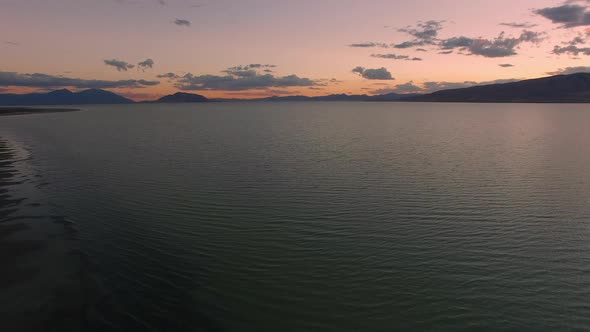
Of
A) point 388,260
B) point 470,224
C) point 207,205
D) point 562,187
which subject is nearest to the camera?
point 388,260

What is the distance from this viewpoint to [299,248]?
24031mm

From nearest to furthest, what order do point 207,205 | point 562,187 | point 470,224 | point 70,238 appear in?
point 70,238 < point 470,224 < point 207,205 < point 562,187

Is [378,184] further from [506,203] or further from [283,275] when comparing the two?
[283,275]

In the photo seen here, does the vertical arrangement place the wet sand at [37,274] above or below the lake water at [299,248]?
above

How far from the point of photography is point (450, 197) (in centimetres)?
3512

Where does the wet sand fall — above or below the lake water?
above

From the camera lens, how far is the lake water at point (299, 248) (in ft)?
55.9

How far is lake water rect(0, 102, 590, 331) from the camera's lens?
17031 mm

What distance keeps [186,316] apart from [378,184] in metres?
27.4

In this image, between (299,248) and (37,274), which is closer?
(37,274)

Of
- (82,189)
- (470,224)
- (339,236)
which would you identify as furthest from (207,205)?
(470,224)

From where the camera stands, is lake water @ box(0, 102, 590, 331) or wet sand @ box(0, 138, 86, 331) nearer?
wet sand @ box(0, 138, 86, 331)

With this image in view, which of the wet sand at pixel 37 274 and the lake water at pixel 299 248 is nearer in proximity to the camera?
the wet sand at pixel 37 274

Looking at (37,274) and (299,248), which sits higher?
(37,274)
